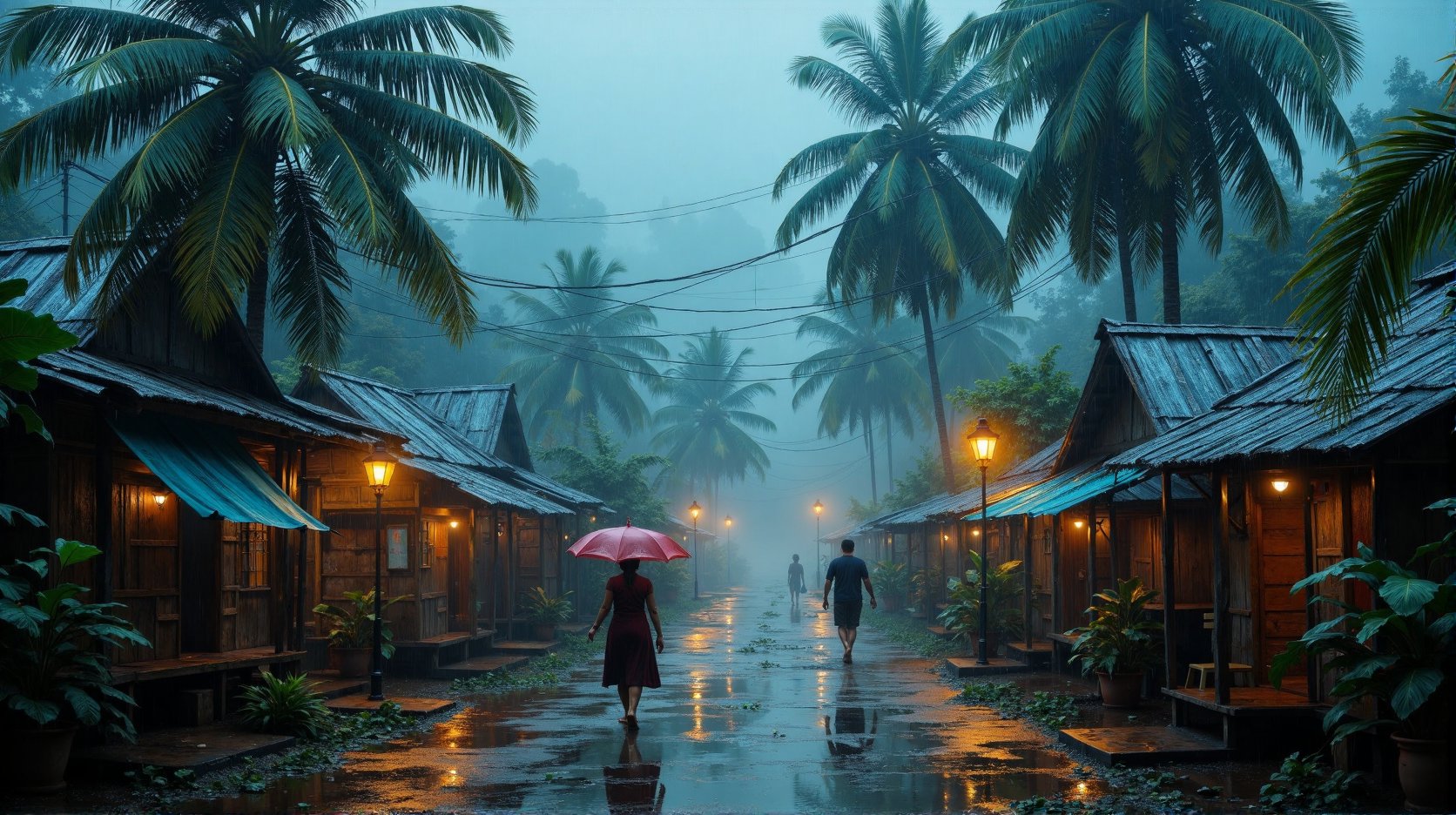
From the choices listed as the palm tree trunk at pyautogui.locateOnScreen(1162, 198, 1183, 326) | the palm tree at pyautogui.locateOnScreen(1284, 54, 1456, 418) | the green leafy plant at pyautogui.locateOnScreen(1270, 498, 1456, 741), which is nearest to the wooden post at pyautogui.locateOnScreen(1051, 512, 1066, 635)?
the palm tree trunk at pyautogui.locateOnScreen(1162, 198, 1183, 326)

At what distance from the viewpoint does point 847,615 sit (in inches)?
835

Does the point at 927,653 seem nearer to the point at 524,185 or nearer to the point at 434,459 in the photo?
the point at 434,459

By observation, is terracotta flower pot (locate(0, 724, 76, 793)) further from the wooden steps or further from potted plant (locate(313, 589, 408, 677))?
the wooden steps

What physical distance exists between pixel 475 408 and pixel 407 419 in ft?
16.2

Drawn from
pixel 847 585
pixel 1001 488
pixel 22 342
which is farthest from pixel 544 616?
pixel 22 342

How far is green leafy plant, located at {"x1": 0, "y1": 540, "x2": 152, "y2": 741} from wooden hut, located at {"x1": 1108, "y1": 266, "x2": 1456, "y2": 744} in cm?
897

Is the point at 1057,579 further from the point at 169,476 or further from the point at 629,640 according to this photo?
the point at 169,476

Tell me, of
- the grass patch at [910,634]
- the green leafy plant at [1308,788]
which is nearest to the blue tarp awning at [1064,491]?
the green leafy plant at [1308,788]

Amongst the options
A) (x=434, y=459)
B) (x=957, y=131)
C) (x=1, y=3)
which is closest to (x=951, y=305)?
(x=957, y=131)

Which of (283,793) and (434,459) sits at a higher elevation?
(434,459)

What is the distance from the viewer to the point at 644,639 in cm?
1353

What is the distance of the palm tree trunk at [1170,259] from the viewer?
22.7 metres

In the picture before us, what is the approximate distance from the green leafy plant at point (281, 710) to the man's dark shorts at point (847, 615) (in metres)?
10.5

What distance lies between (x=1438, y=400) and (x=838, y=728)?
23.0ft
